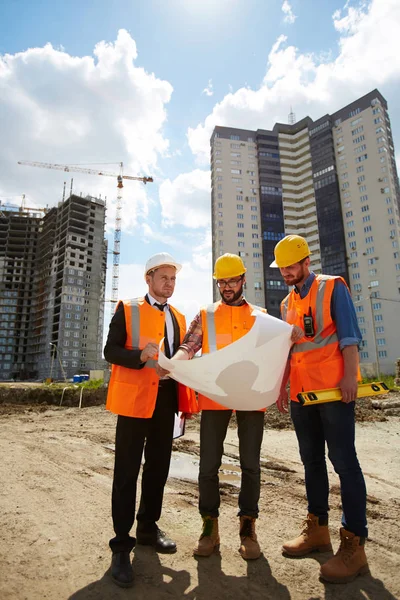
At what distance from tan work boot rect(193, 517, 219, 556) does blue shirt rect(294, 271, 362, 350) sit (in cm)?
171

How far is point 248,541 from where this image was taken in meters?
Answer: 2.81

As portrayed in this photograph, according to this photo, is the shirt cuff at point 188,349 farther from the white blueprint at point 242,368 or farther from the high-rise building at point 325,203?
the high-rise building at point 325,203

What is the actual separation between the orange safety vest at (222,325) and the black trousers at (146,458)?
1.12ft

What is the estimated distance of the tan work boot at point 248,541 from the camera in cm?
273

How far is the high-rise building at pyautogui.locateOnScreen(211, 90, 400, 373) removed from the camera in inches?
2419

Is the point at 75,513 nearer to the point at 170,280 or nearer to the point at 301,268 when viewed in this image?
the point at 170,280

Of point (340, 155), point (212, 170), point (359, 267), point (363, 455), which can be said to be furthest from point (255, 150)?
point (363, 455)

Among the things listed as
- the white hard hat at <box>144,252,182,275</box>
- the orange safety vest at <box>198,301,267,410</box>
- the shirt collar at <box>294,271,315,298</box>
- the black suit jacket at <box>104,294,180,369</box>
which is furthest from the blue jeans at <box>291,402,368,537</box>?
the white hard hat at <box>144,252,182,275</box>

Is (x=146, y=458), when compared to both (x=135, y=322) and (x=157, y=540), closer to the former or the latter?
(x=157, y=540)

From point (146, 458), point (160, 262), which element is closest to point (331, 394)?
point (146, 458)

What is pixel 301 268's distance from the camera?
318 centimetres

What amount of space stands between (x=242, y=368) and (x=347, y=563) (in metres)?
1.49

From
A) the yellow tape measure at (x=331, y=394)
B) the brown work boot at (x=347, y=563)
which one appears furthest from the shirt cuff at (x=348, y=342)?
the brown work boot at (x=347, y=563)

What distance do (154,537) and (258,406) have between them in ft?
4.59
